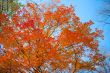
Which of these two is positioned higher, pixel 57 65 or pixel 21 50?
pixel 21 50

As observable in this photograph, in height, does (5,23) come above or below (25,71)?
above

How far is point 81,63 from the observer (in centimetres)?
1812

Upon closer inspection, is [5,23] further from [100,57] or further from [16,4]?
[100,57]

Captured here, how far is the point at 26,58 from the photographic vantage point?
58.4 feet

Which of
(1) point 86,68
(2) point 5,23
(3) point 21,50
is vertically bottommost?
(1) point 86,68

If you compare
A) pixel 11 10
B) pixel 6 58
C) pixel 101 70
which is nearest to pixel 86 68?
pixel 101 70

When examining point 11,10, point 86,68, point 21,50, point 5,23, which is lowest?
point 86,68

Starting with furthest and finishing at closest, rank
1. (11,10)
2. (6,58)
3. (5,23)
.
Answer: (11,10)
(5,23)
(6,58)

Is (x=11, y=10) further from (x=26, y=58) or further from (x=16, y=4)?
(x=26, y=58)

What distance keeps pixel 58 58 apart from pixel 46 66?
2.98ft

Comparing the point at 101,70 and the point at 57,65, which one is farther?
the point at 101,70

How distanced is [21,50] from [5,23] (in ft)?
7.50

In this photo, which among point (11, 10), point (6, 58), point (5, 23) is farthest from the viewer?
point (11, 10)

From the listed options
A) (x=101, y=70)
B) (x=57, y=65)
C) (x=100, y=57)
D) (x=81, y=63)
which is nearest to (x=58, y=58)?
(x=57, y=65)
